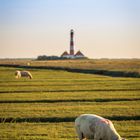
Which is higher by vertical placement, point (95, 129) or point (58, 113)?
point (95, 129)

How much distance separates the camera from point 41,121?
71.6 ft

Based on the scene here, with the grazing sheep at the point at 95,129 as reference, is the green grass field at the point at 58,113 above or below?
below

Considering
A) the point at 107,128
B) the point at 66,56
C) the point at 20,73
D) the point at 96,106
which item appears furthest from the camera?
the point at 66,56

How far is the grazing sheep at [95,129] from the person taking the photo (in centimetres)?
1443

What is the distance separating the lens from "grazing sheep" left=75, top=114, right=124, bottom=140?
47.3 feet

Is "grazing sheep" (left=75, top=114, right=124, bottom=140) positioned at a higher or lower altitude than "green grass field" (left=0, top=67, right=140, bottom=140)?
higher

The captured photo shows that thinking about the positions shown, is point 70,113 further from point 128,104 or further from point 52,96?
point 52,96

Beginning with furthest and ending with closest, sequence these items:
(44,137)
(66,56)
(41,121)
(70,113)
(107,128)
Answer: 1. (66,56)
2. (70,113)
3. (41,121)
4. (44,137)
5. (107,128)

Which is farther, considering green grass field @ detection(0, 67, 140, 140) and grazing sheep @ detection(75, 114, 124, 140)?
green grass field @ detection(0, 67, 140, 140)

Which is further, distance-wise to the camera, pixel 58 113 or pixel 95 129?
pixel 58 113

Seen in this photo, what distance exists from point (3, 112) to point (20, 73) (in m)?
35.9

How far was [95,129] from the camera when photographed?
14.7 metres

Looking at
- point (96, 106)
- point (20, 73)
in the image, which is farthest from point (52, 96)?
point (20, 73)

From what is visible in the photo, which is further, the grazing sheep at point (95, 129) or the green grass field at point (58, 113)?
the green grass field at point (58, 113)
